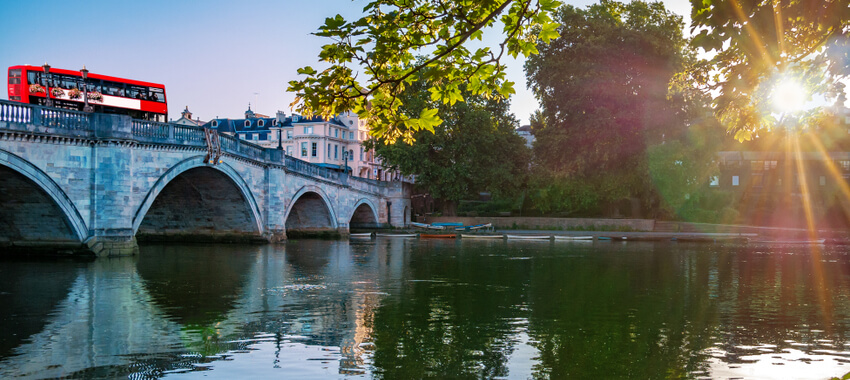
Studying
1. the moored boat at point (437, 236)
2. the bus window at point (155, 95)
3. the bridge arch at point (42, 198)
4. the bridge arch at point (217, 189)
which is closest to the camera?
the bridge arch at point (42, 198)

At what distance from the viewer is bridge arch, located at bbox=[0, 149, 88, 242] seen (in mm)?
21370

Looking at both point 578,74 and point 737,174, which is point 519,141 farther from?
point 737,174

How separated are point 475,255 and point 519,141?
971 inches

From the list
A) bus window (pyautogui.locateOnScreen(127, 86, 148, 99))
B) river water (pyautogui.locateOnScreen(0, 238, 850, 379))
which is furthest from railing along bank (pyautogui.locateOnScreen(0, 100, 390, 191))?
bus window (pyautogui.locateOnScreen(127, 86, 148, 99))

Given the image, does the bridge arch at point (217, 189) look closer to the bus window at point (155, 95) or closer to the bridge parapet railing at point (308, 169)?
the bridge parapet railing at point (308, 169)

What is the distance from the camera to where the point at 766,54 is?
21.2 ft

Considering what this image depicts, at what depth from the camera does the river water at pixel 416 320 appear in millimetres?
9492

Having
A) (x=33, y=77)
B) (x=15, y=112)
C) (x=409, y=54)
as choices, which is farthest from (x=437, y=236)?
(x=409, y=54)

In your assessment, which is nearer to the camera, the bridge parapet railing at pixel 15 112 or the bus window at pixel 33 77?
the bridge parapet railing at pixel 15 112

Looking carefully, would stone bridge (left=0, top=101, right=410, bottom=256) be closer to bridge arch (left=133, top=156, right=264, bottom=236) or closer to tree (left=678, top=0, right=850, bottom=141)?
bridge arch (left=133, top=156, right=264, bottom=236)

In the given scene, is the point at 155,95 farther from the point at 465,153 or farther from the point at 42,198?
the point at 465,153

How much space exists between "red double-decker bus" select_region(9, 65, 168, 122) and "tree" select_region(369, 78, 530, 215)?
61.9 ft

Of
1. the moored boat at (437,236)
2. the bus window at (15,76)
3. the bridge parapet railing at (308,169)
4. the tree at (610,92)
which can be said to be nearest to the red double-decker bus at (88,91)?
the bus window at (15,76)

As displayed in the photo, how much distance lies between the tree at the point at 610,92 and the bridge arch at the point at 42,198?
103 ft
